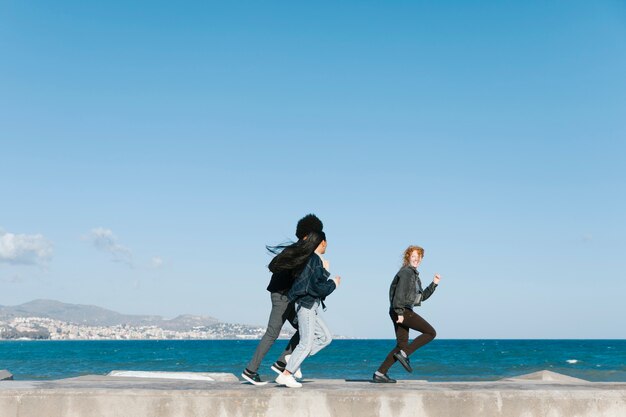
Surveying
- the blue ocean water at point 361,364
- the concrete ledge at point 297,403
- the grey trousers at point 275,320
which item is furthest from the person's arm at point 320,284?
the blue ocean water at point 361,364

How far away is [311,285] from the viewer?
8828 millimetres

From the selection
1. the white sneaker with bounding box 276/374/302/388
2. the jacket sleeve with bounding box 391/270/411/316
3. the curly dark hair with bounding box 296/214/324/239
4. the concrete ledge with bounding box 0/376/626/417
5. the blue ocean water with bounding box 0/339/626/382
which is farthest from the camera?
the blue ocean water with bounding box 0/339/626/382

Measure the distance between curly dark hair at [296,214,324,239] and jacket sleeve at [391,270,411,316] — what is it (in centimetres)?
128

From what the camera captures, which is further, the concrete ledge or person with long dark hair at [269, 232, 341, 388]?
person with long dark hair at [269, 232, 341, 388]

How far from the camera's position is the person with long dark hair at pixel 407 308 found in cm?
960

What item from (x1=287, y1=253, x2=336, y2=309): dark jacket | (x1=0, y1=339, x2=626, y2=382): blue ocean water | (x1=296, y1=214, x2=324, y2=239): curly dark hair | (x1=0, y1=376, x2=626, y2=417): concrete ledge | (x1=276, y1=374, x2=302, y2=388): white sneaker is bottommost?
(x1=0, y1=339, x2=626, y2=382): blue ocean water

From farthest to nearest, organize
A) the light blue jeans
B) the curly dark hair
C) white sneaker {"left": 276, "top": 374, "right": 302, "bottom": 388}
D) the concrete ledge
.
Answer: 1. the curly dark hair
2. the light blue jeans
3. white sneaker {"left": 276, "top": 374, "right": 302, "bottom": 388}
4. the concrete ledge

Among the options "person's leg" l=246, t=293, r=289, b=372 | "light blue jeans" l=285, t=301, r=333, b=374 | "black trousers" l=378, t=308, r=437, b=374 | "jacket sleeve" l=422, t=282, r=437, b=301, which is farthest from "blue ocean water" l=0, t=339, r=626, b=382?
"light blue jeans" l=285, t=301, r=333, b=374

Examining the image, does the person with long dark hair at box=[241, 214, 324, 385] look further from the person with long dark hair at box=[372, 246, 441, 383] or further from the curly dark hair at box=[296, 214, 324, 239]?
the person with long dark hair at box=[372, 246, 441, 383]

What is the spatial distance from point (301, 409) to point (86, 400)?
2.19 meters

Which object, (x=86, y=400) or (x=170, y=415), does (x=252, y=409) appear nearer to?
(x=170, y=415)

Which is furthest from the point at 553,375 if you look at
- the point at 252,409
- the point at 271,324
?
the point at 252,409

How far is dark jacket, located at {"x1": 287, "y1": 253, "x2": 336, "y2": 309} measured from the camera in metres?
8.79

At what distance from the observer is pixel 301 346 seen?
→ 8.88m
